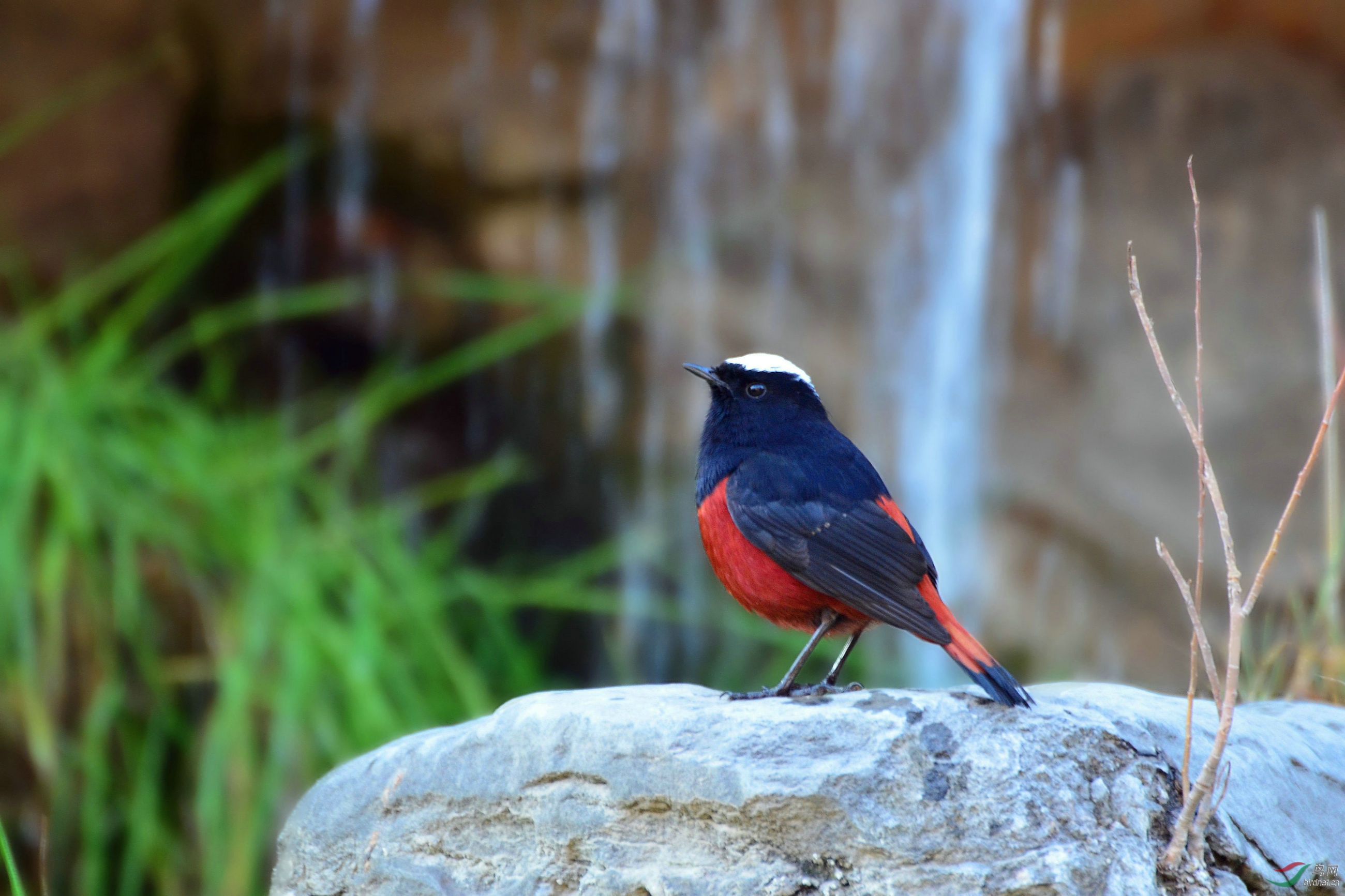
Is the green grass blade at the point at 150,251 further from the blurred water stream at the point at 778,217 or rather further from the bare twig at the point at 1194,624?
the bare twig at the point at 1194,624

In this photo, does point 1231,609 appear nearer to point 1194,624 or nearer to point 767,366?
point 1194,624

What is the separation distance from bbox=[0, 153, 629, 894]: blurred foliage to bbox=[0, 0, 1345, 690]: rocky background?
1095 mm

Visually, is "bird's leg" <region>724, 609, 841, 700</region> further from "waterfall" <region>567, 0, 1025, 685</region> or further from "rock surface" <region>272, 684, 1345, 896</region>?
"waterfall" <region>567, 0, 1025, 685</region>

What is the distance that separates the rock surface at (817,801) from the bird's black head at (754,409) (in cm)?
60

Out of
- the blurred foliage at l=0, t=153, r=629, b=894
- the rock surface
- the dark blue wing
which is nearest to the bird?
the dark blue wing

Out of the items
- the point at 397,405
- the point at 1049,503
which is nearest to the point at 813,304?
A: the point at 1049,503

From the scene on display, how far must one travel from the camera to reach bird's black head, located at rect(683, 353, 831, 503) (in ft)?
8.87

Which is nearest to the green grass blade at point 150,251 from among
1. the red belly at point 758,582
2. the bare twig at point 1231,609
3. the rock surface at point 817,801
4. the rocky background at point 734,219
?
the rocky background at point 734,219

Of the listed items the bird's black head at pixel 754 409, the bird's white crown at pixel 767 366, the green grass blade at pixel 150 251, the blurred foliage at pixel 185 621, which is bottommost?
the blurred foliage at pixel 185 621

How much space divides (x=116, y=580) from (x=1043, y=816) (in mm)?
3487

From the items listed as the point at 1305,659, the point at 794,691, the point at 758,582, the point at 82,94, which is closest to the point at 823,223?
the point at 82,94

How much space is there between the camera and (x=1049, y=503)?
6191 millimetres

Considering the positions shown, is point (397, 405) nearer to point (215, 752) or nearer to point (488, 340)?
point (488, 340)

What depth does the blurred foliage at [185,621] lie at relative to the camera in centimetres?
423
